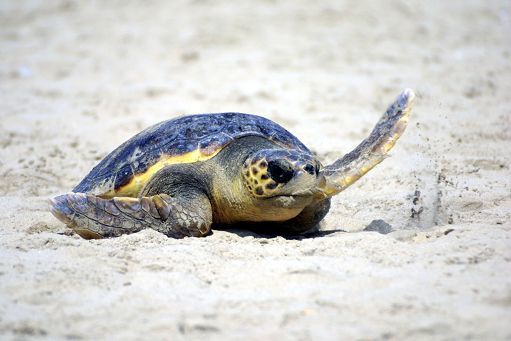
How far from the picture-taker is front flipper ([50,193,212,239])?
3070mm

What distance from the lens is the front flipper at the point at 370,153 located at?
307 centimetres

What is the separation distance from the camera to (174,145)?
3.29 m

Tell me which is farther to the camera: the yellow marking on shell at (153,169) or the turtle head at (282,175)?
the yellow marking on shell at (153,169)

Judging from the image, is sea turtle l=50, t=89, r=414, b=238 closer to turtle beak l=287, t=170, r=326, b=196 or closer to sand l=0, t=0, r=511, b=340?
turtle beak l=287, t=170, r=326, b=196

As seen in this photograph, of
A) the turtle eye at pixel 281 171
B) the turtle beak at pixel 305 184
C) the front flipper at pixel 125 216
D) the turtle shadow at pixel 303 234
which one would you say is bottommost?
the turtle shadow at pixel 303 234

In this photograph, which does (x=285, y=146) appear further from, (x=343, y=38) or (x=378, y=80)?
(x=343, y=38)

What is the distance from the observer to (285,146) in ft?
11.3

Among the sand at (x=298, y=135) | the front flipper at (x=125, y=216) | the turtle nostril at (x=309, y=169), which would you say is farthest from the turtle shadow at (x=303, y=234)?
the turtle nostril at (x=309, y=169)

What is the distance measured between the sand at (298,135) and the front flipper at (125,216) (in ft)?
0.31

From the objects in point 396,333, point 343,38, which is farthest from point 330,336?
point 343,38

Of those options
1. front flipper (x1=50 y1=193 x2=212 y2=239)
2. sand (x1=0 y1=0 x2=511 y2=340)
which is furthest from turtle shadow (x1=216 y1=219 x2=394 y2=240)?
front flipper (x1=50 y1=193 x2=212 y2=239)

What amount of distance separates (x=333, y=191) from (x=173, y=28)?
19.9 ft

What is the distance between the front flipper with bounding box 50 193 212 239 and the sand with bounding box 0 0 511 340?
93 mm

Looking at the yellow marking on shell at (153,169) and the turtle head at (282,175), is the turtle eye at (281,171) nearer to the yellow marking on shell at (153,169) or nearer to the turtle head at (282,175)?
the turtle head at (282,175)
